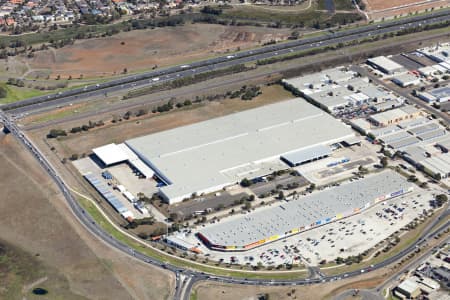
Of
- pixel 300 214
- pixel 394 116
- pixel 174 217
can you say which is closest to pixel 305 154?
pixel 300 214

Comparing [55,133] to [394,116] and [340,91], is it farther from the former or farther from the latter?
[394,116]

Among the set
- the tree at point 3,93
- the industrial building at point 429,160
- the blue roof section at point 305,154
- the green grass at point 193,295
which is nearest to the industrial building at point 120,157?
the blue roof section at point 305,154

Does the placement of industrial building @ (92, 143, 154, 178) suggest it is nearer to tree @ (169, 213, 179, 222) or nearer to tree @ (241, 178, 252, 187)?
tree @ (169, 213, 179, 222)

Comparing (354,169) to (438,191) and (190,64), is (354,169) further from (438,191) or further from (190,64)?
(190,64)

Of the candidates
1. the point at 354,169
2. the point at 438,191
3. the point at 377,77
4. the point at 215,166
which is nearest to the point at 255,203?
the point at 215,166

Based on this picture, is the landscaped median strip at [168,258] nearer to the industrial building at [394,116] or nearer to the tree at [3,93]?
the tree at [3,93]
